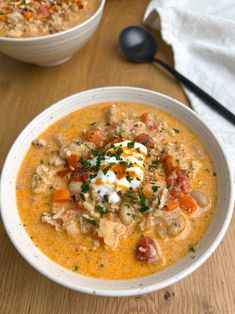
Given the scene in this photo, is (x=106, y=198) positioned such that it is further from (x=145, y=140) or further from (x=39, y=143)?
(x=39, y=143)

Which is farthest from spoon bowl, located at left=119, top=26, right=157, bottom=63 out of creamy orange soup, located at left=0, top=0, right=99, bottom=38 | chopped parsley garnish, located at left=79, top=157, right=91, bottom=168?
chopped parsley garnish, located at left=79, top=157, right=91, bottom=168

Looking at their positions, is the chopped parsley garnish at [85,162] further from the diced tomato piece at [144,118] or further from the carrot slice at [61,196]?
the diced tomato piece at [144,118]

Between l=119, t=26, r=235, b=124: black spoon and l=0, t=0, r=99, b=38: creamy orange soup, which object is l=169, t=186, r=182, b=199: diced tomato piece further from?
l=0, t=0, r=99, b=38: creamy orange soup

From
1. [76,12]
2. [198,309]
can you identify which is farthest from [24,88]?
[198,309]

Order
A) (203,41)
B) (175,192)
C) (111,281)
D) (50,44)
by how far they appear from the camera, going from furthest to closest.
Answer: (203,41) < (50,44) < (175,192) < (111,281)

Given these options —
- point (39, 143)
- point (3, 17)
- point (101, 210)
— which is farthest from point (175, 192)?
point (3, 17)

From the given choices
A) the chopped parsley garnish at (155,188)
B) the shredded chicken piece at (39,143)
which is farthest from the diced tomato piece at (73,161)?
the chopped parsley garnish at (155,188)

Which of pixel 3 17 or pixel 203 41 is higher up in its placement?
pixel 3 17
